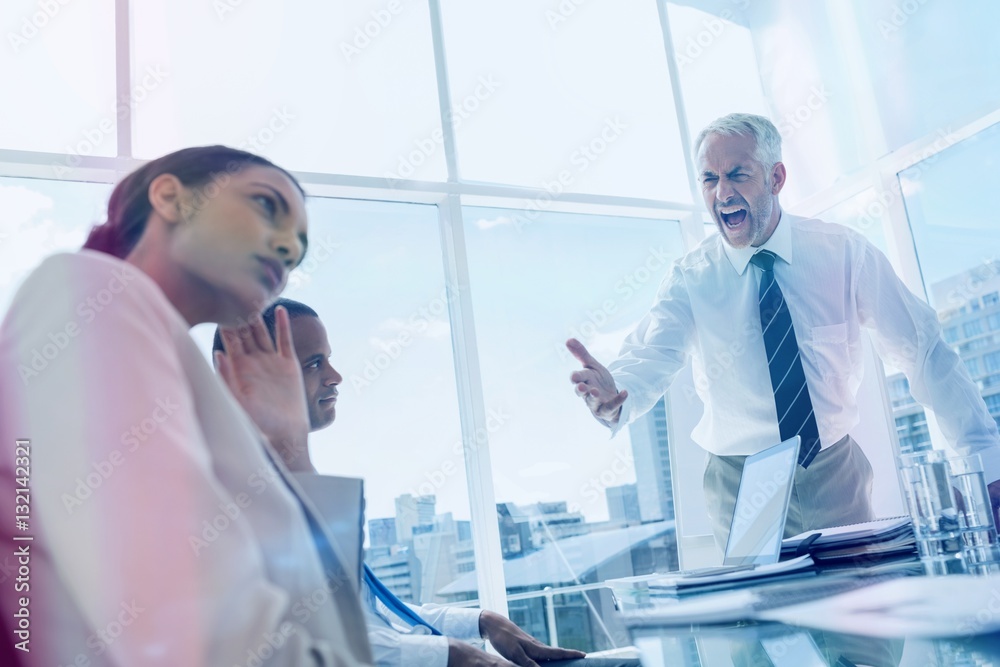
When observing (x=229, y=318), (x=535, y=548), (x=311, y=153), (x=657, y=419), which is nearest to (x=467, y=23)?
(x=311, y=153)

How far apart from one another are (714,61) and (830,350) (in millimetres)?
2474

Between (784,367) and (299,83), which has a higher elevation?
(299,83)

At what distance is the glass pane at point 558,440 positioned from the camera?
11.8 feet

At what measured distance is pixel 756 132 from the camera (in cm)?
247

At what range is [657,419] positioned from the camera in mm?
3922

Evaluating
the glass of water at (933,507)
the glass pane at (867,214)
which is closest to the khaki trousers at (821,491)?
the glass of water at (933,507)

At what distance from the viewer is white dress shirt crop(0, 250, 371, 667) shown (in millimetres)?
484

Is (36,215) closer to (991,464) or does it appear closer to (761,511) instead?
(761,511)

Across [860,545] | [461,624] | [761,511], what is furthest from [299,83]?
[860,545]

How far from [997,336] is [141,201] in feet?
11.0

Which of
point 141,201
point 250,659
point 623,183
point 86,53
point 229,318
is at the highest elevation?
point 86,53

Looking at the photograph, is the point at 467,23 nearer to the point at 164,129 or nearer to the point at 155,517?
the point at 164,129

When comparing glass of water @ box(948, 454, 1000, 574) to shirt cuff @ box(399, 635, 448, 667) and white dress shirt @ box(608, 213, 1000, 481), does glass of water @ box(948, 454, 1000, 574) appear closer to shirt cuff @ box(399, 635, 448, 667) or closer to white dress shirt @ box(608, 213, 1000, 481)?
shirt cuff @ box(399, 635, 448, 667)

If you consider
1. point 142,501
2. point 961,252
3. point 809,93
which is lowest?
point 142,501
